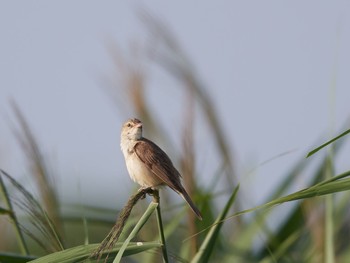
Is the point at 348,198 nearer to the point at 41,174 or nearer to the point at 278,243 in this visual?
the point at 278,243

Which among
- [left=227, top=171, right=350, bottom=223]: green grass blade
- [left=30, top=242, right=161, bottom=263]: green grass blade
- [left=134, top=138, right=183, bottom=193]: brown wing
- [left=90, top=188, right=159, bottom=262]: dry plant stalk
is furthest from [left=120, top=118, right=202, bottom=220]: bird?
[left=227, top=171, right=350, bottom=223]: green grass blade

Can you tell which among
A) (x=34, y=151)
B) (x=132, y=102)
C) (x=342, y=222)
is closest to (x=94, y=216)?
(x=132, y=102)

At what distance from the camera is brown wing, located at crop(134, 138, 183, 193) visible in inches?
146

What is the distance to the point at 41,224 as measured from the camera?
2639 millimetres

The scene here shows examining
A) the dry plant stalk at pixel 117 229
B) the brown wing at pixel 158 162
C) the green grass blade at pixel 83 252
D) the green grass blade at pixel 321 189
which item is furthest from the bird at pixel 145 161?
the green grass blade at pixel 321 189

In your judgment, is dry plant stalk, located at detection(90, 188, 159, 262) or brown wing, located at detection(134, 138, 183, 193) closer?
dry plant stalk, located at detection(90, 188, 159, 262)

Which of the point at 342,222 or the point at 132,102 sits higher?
the point at 132,102

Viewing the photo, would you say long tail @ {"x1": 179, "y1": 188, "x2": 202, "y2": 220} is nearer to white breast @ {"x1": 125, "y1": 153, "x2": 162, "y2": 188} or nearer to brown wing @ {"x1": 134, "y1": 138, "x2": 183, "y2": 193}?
brown wing @ {"x1": 134, "y1": 138, "x2": 183, "y2": 193}

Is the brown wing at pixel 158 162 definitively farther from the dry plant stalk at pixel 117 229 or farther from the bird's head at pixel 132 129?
the dry plant stalk at pixel 117 229

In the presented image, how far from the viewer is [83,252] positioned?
7.97 feet

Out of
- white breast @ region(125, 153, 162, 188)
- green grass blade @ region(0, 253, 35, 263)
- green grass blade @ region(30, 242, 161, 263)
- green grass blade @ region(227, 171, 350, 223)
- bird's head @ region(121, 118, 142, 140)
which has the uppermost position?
bird's head @ region(121, 118, 142, 140)

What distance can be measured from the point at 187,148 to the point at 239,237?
2.02 ft

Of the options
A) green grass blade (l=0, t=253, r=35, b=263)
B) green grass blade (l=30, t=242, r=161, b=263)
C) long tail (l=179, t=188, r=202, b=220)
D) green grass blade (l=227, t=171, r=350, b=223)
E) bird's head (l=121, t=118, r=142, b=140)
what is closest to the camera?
green grass blade (l=227, t=171, r=350, b=223)

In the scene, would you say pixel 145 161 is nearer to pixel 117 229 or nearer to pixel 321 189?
pixel 117 229
